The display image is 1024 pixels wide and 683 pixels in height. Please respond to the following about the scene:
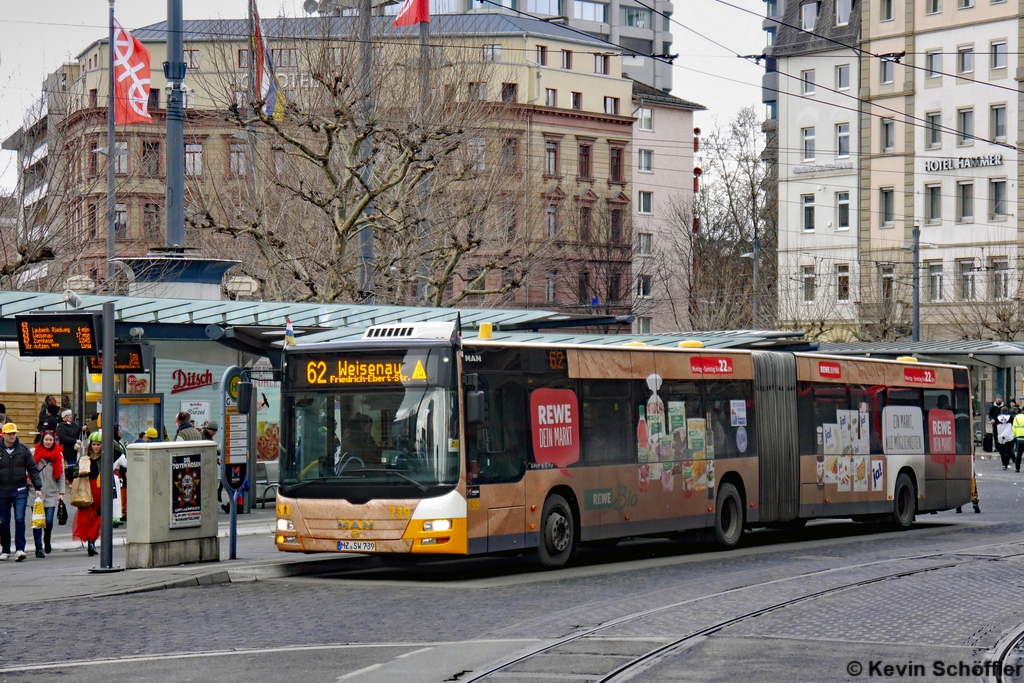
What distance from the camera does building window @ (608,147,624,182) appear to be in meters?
82.9

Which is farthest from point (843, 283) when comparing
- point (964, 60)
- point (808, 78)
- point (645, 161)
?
point (645, 161)

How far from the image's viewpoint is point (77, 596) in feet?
48.3

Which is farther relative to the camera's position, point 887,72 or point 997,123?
point 887,72

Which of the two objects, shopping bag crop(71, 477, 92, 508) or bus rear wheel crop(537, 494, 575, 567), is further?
shopping bag crop(71, 477, 92, 508)

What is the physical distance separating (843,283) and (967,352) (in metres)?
22.9

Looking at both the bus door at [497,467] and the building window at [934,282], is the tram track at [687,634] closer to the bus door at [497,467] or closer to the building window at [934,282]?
the bus door at [497,467]

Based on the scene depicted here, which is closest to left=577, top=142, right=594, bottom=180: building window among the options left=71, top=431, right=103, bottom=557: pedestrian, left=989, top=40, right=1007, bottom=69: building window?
left=989, top=40, right=1007, bottom=69: building window

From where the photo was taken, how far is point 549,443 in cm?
1789

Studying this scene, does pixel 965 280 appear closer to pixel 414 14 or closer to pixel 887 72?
pixel 887 72

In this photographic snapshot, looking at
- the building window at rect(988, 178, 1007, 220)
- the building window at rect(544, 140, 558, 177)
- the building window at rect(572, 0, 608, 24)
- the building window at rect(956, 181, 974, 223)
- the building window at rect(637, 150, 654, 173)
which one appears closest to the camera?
the building window at rect(988, 178, 1007, 220)

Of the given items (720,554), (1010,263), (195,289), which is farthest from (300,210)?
(1010,263)

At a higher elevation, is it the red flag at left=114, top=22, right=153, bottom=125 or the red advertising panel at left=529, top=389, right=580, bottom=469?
the red flag at left=114, top=22, right=153, bottom=125

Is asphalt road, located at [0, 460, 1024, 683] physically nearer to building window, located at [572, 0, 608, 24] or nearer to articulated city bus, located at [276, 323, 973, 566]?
articulated city bus, located at [276, 323, 973, 566]

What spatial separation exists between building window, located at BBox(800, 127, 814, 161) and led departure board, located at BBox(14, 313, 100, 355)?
58389 millimetres
